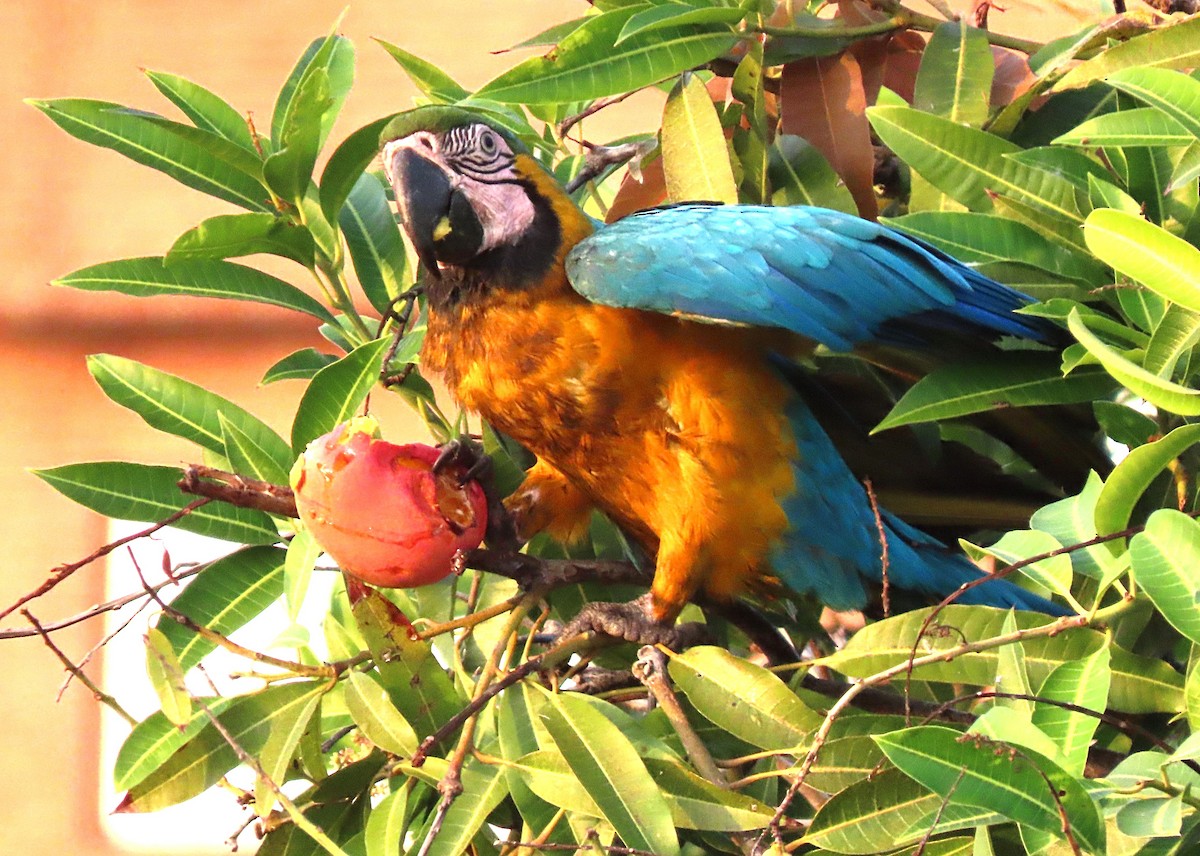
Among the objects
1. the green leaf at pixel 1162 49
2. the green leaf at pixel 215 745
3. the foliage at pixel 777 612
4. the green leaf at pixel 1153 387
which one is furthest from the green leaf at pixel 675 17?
the green leaf at pixel 215 745

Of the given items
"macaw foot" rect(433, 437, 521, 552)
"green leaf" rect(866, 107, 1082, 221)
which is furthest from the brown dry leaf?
"macaw foot" rect(433, 437, 521, 552)

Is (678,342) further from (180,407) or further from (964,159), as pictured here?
(180,407)

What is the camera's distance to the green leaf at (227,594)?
79 cm

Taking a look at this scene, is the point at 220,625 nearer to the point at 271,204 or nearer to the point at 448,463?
the point at 448,463

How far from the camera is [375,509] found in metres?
0.71

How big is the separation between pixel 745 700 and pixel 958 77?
0.48 metres

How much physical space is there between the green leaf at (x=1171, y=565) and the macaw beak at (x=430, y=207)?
535mm

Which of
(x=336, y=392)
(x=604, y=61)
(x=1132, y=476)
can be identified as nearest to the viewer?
(x=1132, y=476)

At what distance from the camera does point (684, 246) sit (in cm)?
90

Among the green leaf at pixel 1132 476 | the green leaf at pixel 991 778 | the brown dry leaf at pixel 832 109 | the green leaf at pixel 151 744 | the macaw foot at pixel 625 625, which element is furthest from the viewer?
the brown dry leaf at pixel 832 109

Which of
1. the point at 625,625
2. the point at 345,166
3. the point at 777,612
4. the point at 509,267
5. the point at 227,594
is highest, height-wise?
the point at 345,166

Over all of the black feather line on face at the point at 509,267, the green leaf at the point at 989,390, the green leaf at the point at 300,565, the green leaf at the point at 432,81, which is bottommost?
the green leaf at the point at 989,390

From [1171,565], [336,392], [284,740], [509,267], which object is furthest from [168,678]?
[1171,565]

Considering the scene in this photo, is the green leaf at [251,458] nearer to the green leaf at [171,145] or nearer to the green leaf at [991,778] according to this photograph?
the green leaf at [171,145]
